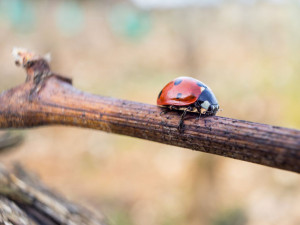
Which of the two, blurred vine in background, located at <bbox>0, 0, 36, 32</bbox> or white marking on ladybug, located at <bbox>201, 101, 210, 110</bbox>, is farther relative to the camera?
blurred vine in background, located at <bbox>0, 0, 36, 32</bbox>

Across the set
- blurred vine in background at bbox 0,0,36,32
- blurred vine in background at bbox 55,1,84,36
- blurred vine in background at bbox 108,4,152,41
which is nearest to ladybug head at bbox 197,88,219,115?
blurred vine in background at bbox 0,0,36,32

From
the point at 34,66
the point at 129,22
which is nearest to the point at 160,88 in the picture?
the point at 129,22

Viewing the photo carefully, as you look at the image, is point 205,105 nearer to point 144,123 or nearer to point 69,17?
point 144,123

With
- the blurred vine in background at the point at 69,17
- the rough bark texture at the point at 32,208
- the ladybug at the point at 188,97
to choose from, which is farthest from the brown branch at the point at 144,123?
the blurred vine in background at the point at 69,17

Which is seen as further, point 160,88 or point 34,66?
point 160,88

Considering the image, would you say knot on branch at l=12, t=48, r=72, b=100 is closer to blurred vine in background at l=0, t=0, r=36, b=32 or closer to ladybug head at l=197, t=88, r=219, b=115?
ladybug head at l=197, t=88, r=219, b=115

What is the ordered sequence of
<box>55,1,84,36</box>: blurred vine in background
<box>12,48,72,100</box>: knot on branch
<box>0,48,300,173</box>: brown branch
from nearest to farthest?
1. <box>0,48,300,173</box>: brown branch
2. <box>12,48,72,100</box>: knot on branch
3. <box>55,1,84,36</box>: blurred vine in background
